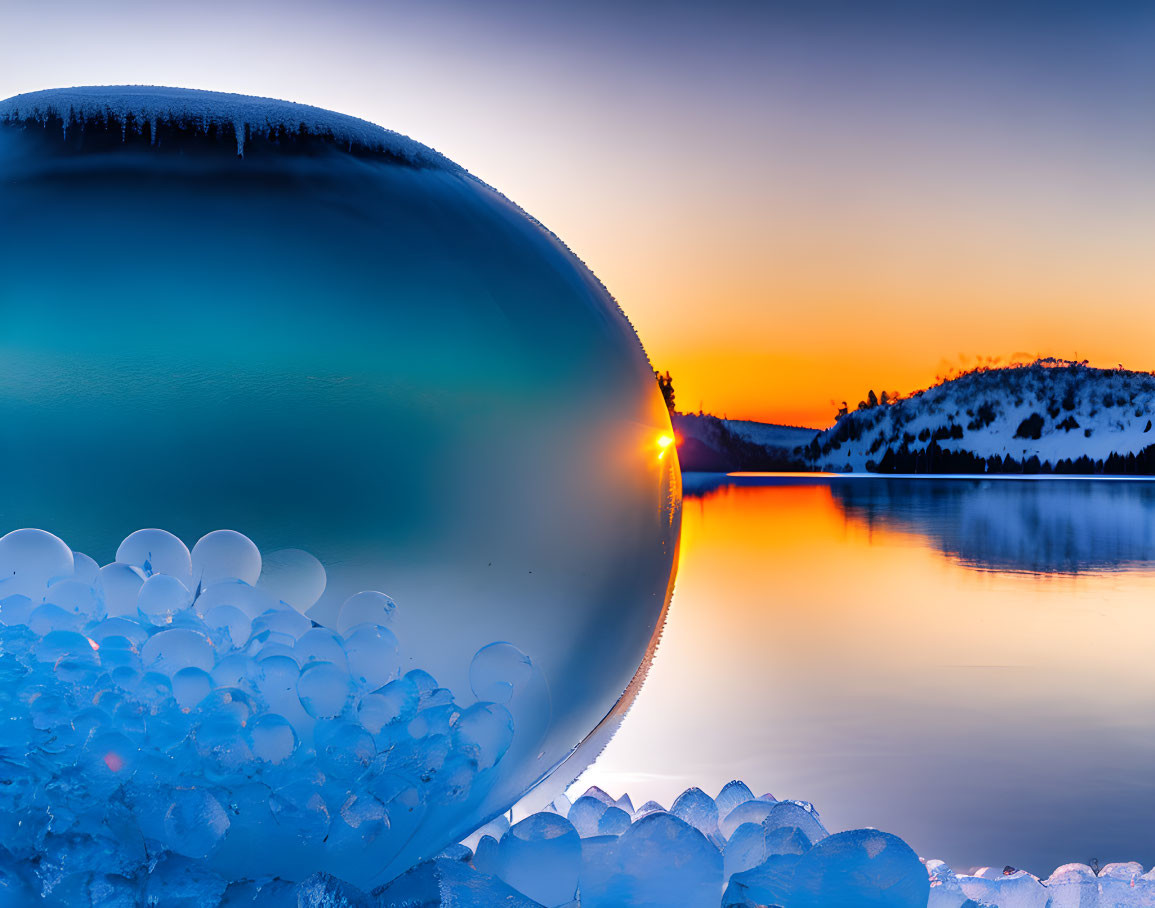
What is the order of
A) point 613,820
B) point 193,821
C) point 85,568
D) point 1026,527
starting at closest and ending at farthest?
point 193,821
point 85,568
point 613,820
point 1026,527

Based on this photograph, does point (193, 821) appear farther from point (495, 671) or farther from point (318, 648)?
point (495, 671)

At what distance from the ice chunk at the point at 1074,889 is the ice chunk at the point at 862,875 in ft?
0.94

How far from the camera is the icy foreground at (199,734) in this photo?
2.92 ft

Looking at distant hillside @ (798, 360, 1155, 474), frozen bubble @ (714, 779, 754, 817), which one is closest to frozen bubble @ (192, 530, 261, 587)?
frozen bubble @ (714, 779, 754, 817)

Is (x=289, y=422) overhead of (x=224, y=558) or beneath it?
overhead

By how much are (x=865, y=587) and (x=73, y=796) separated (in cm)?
513

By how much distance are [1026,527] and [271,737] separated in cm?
1033

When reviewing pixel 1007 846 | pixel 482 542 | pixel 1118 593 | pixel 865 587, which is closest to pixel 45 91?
pixel 482 542

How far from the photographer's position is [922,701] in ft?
10.7

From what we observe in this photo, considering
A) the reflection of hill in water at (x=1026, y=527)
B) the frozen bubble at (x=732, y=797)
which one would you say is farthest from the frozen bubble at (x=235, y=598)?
the reflection of hill in water at (x=1026, y=527)

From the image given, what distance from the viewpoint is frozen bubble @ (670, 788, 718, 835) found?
1430mm

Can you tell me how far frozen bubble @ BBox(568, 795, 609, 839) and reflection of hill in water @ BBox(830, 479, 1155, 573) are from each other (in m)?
5.84

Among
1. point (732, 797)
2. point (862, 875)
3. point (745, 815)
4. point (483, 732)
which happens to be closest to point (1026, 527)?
point (732, 797)

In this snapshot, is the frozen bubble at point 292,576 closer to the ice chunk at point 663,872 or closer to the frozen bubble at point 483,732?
the frozen bubble at point 483,732
